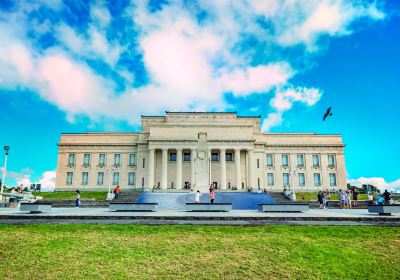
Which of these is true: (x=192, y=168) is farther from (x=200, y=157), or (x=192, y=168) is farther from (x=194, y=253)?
(x=194, y=253)

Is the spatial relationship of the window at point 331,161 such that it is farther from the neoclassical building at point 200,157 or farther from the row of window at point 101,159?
the row of window at point 101,159

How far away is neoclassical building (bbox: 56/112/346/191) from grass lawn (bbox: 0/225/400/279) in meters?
42.2

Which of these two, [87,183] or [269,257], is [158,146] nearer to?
[87,183]

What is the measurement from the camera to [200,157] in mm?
54719

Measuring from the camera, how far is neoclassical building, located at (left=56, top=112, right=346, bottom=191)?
54.9m

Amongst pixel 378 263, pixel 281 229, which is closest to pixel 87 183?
pixel 281 229

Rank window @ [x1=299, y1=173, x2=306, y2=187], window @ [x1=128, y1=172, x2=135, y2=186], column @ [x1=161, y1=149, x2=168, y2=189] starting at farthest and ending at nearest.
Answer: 1. window @ [x1=299, y1=173, x2=306, y2=187]
2. window @ [x1=128, y1=172, x2=135, y2=186]
3. column @ [x1=161, y1=149, x2=168, y2=189]

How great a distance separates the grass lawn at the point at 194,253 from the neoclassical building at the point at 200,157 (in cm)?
4223

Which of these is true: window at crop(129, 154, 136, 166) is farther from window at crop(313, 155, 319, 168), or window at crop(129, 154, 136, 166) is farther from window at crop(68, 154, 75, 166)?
window at crop(313, 155, 319, 168)

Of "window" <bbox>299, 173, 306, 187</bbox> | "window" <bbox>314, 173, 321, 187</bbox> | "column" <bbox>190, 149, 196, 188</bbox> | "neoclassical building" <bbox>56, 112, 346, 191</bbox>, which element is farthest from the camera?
"window" <bbox>314, 173, 321, 187</bbox>

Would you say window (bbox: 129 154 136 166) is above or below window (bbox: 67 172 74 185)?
above

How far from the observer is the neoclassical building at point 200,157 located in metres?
54.9

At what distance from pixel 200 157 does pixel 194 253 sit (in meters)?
45.7

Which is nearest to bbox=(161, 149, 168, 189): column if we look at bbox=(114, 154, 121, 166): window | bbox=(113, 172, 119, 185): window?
bbox=(114, 154, 121, 166): window
